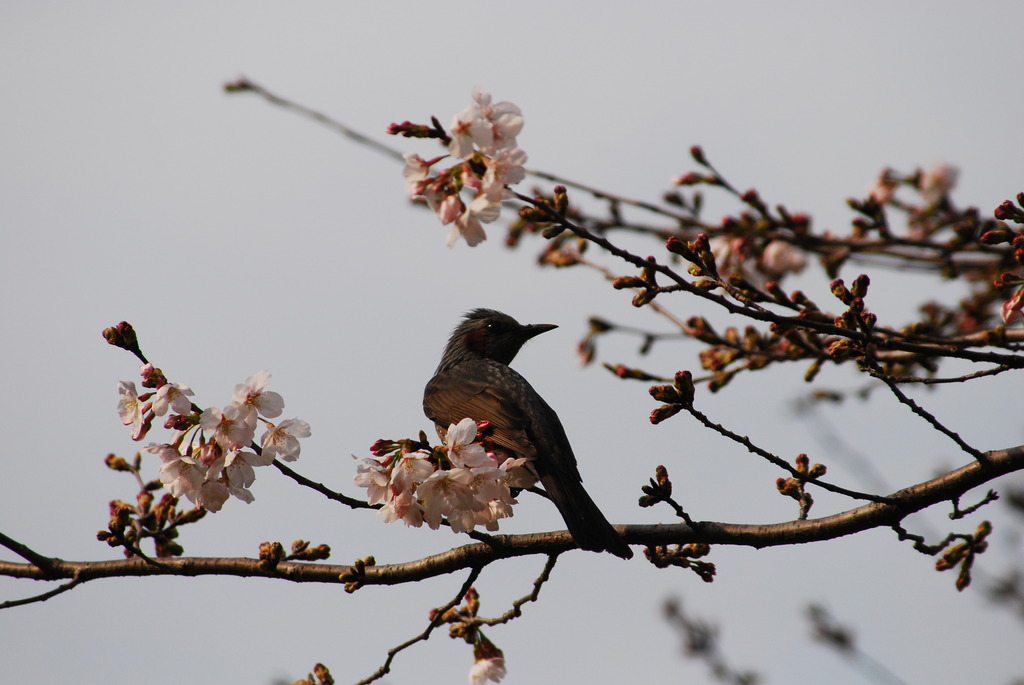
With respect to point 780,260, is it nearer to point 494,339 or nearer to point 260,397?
point 494,339

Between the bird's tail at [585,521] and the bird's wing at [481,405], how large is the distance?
16.4 inches

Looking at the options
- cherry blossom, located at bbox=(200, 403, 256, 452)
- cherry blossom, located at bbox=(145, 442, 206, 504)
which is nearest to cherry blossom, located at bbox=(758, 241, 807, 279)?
cherry blossom, located at bbox=(200, 403, 256, 452)

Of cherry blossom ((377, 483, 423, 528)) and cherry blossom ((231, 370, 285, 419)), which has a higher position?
cherry blossom ((231, 370, 285, 419))

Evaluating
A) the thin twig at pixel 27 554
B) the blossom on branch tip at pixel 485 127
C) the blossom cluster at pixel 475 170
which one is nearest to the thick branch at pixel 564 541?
the thin twig at pixel 27 554

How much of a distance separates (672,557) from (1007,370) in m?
1.68

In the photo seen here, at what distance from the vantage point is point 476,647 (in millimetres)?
4730

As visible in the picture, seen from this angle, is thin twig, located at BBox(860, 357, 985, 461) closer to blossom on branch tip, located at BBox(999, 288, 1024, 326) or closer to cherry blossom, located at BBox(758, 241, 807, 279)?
blossom on branch tip, located at BBox(999, 288, 1024, 326)

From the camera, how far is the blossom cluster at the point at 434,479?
370cm

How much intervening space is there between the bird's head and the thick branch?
3.65 m

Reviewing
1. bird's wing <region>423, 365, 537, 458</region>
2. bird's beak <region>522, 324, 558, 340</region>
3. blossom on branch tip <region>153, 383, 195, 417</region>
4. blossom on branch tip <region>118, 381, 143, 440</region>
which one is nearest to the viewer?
blossom on branch tip <region>153, 383, 195, 417</region>

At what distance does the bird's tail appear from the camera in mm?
4332

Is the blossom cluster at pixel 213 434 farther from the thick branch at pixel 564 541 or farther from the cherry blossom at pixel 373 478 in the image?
the thick branch at pixel 564 541

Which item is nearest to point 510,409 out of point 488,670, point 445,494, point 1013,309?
point 488,670

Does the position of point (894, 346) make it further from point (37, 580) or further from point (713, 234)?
point (37, 580)
